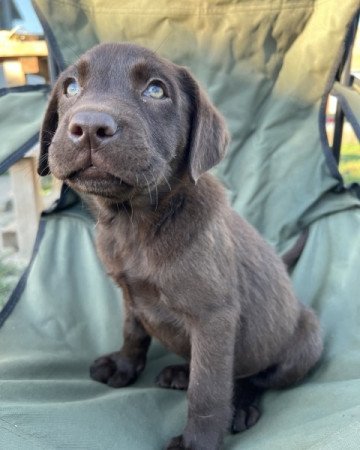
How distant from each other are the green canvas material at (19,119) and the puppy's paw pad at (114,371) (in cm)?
94

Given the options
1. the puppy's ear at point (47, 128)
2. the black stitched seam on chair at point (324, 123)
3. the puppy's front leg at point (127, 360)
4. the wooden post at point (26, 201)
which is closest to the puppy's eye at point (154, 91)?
the puppy's ear at point (47, 128)

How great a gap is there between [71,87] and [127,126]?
413 millimetres

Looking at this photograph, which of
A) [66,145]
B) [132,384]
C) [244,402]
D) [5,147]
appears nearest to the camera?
[66,145]

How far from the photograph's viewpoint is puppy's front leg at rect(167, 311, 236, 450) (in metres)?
1.75

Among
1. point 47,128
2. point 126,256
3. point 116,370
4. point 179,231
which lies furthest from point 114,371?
point 47,128

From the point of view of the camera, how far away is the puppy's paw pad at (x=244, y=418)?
1977 mm

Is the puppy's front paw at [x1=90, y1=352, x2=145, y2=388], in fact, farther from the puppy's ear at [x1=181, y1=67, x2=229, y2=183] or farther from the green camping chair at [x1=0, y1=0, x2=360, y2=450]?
the puppy's ear at [x1=181, y1=67, x2=229, y2=183]

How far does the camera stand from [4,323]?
238 cm

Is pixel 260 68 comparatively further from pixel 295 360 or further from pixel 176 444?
pixel 176 444

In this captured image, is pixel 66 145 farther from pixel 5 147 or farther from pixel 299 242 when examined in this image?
pixel 299 242

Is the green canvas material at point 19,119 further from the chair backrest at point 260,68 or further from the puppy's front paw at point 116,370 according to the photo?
the puppy's front paw at point 116,370

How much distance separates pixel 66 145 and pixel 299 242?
5.71 feet

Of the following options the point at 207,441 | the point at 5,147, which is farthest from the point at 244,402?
the point at 5,147

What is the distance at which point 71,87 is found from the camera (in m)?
1.73
